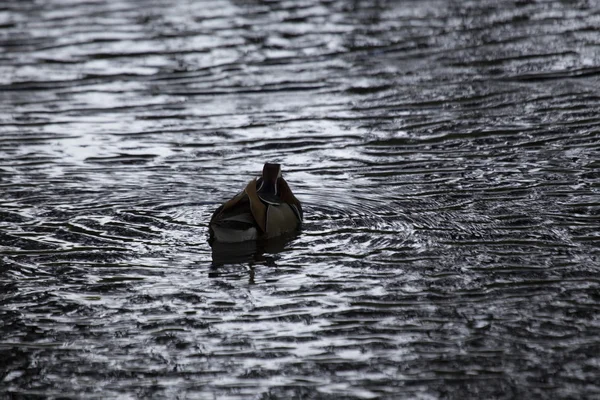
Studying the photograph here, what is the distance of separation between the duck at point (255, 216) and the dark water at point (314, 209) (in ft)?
0.48

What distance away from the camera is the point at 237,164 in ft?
34.1

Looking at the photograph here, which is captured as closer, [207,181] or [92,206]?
[92,206]

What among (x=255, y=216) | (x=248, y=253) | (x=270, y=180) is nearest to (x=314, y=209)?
(x=270, y=180)

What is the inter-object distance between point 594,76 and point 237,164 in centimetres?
501

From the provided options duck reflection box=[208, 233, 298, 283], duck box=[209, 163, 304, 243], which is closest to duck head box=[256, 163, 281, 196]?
duck box=[209, 163, 304, 243]

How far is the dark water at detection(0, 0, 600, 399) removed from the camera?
602 centimetres

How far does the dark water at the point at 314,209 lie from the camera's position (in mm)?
6023

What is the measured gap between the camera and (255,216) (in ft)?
26.5

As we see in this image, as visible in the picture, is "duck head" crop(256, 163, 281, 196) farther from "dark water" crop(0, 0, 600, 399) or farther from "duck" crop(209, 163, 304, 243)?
"dark water" crop(0, 0, 600, 399)

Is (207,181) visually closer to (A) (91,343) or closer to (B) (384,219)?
(B) (384,219)

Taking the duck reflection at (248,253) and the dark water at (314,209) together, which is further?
the duck reflection at (248,253)

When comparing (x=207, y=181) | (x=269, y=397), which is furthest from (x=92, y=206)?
(x=269, y=397)

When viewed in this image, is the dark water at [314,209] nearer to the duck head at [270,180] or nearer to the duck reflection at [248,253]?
the duck reflection at [248,253]

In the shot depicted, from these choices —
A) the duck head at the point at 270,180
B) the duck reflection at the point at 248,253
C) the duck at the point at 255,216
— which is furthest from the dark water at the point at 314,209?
the duck head at the point at 270,180
